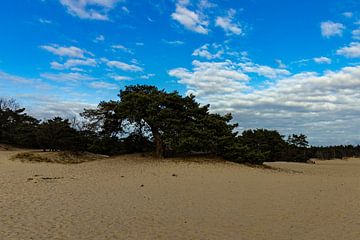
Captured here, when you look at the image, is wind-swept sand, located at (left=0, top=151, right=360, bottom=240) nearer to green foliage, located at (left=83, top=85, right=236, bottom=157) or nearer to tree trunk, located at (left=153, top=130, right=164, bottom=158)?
green foliage, located at (left=83, top=85, right=236, bottom=157)

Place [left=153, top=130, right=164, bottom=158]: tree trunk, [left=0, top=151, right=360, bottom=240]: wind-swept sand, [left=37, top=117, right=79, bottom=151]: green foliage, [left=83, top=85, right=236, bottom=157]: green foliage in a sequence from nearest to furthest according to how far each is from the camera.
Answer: [left=0, top=151, right=360, bottom=240]: wind-swept sand → [left=83, top=85, right=236, bottom=157]: green foliage → [left=153, top=130, right=164, bottom=158]: tree trunk → [left=37, top=117, right=79, bottom=151]: green foliage

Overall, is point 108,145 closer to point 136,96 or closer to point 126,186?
point 136,96

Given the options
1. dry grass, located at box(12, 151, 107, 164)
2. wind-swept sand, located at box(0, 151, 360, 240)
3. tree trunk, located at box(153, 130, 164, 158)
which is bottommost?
wind-swept sand, located at box(0, 151, 360, 240)

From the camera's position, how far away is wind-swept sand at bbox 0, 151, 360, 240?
8344 mm

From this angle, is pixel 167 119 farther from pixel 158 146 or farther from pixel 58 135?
pixel 58 135

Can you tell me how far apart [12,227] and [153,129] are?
20.2 meters

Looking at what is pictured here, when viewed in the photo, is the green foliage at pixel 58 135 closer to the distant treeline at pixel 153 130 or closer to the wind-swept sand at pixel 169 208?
the distant treeline at pixel 153 130

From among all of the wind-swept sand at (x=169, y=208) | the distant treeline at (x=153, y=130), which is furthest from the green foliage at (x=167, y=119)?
the wind-swept sand at (x=169, y=208)

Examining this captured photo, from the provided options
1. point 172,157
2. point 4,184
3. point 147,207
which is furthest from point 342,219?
point 172,157

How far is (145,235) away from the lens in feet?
26.4

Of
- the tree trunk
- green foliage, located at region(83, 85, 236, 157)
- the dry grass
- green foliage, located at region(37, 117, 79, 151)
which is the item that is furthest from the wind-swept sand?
green foliage, located at region(37, 117, 79, 151)

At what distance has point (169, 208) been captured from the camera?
11438mm

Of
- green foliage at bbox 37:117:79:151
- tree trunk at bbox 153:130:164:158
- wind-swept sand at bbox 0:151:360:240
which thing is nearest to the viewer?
wind-swept sand at bbox 0:151:360:240

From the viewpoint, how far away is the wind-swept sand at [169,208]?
8.34m
